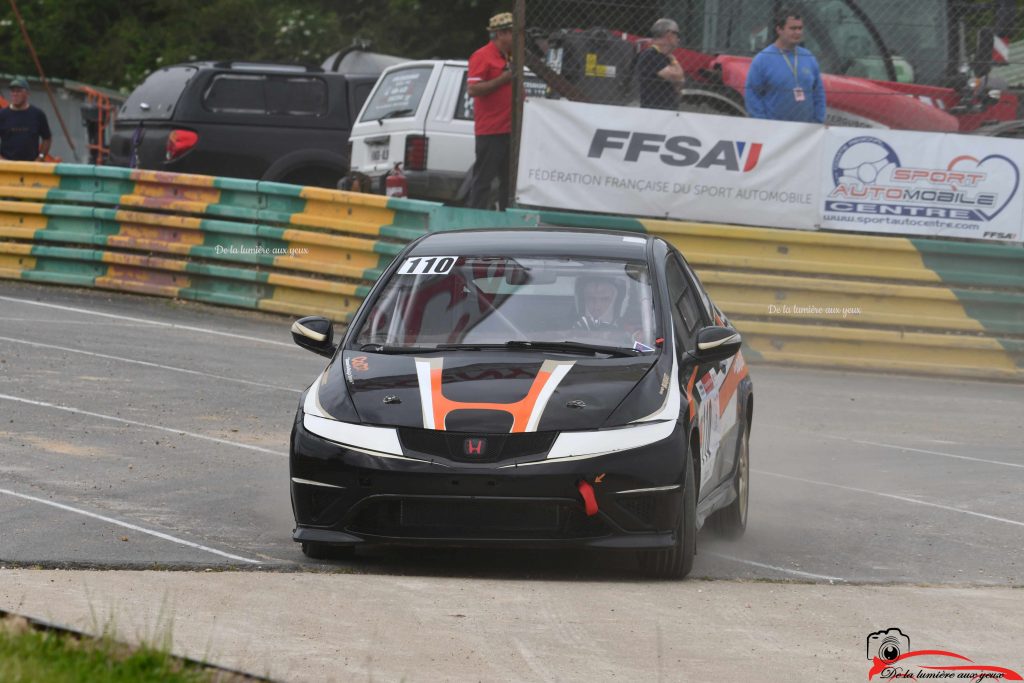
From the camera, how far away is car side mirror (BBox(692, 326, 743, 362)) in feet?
25.2

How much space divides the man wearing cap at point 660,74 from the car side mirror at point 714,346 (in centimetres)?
778

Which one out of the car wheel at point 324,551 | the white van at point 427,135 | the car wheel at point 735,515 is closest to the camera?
the car wheel at point 324,551

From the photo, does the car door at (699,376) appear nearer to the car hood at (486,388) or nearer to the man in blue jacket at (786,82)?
the car hood at (486,388)

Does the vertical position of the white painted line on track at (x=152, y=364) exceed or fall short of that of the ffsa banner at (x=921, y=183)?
it falls short

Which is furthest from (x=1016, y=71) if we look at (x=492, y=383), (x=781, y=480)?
(x=492, y=383)

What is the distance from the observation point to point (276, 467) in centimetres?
967

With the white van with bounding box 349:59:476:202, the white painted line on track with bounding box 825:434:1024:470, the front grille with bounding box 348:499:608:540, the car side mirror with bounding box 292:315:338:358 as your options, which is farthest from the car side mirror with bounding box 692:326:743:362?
the white van with bounding box 349:59:476:202

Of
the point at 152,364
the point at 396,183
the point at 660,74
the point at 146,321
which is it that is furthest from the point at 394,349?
the point at 396,183

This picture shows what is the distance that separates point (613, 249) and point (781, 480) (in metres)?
2.69

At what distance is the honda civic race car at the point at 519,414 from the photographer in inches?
271

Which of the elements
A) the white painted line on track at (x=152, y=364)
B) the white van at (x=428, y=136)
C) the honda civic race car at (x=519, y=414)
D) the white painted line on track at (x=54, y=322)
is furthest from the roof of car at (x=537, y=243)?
the white van at (x=428, y=136)

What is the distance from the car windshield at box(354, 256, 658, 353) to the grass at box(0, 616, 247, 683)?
2965 mm

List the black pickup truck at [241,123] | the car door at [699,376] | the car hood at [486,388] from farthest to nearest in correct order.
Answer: the black pickup truck at [241,123] < the car door at [699,376] < the car hood at [486,388]

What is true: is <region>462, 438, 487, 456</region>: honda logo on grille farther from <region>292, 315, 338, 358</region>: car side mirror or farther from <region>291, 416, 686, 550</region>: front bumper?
<region>292, 315, 338, 358</region>: car side mirror
